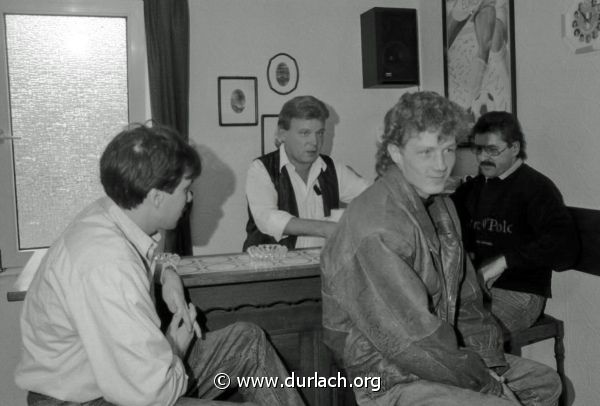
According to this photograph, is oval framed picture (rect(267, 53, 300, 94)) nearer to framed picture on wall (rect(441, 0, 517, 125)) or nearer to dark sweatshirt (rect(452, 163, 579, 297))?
framed picture on wall (rect(441, 0, 517, 125))

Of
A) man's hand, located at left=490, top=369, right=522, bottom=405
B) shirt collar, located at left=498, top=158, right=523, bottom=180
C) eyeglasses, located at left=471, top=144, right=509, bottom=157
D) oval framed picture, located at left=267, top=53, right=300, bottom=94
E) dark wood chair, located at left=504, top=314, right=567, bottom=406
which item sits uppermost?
oval framed picture, located at left=267, top=53, right=300, bottom=94

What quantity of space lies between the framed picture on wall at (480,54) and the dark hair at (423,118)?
5.61 feet

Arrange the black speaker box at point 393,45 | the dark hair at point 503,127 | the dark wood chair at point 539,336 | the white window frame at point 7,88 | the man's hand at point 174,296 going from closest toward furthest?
1. the man's hand at point 174,296
2. the dark wood chair at point 539,336
3. the dark hair at point 503,127
4. the white window frame at point 7,88
5. the black speaker box at point 393,45

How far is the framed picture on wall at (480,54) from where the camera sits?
3.48 metres

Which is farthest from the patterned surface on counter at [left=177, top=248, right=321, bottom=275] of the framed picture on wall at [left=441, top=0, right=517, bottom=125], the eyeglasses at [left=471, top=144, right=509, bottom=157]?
the framed picture on wall at [left=441, top=0, right=517, bottom=125]

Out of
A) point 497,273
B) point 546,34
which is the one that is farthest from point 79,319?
point 546,34

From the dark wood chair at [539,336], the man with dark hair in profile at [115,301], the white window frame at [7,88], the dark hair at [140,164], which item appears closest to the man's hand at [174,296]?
the man with dark hair in profile at [115,301]

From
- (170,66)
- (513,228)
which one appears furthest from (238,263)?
(170,66)

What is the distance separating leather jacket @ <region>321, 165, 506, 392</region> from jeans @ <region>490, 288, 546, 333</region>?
675 mm

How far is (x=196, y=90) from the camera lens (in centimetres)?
427

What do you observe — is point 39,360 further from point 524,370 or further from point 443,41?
point 443,41

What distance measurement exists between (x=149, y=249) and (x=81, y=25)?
9.38 ft

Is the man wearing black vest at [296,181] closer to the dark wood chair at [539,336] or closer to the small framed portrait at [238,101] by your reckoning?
the dark wood chair at [539,336]

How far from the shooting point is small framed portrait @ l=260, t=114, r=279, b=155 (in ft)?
14.5
